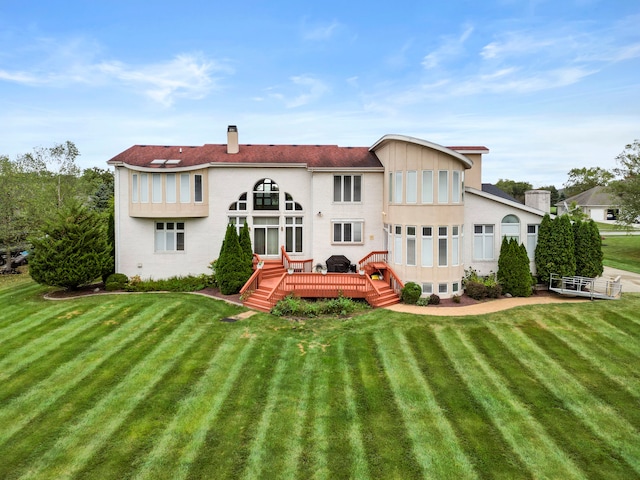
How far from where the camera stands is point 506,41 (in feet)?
71.1

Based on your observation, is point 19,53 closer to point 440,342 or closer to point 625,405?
point 440,342

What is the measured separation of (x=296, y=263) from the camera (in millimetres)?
22406

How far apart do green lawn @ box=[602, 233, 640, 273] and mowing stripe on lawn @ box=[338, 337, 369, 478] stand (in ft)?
85.5

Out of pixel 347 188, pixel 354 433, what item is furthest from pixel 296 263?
pixel 354 433

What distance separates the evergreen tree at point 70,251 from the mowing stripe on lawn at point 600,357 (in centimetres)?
2323

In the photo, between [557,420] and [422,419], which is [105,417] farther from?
[557,420]

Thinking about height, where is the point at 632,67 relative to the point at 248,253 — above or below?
above

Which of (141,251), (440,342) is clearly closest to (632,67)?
(440,342)

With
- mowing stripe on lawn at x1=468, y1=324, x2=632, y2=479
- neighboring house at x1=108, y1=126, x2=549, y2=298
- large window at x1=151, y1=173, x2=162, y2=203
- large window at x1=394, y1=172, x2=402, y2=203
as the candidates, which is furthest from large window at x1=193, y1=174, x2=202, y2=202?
mowing stripe on lawn at x1=468, y1=324, x2=632, y2=479

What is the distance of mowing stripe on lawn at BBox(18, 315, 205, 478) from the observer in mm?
8305

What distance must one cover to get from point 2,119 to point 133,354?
3043 centimetres

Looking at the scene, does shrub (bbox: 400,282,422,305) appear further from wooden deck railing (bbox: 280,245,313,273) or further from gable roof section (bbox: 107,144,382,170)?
gable roof section (bbox: 107,144,382,170)

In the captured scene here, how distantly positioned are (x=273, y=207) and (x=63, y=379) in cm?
1442

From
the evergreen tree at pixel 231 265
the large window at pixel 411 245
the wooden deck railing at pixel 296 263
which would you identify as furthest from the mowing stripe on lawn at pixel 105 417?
the large window at pixel 411 245
